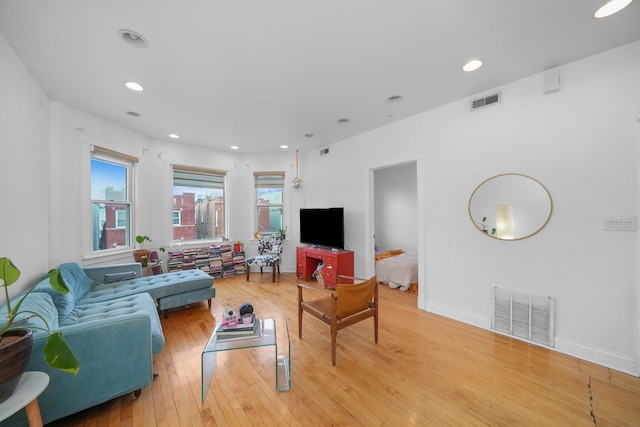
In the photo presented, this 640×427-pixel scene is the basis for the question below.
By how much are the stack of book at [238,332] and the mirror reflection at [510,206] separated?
264 centimetres

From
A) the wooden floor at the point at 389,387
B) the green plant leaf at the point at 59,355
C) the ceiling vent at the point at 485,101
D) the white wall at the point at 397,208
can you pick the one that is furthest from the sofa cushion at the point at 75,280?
the white wall at the point at 397,208

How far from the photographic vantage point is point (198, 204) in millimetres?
5203

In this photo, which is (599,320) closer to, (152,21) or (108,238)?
(152,21)

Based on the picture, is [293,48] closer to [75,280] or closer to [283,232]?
[75,280]

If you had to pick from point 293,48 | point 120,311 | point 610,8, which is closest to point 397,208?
point 610,8

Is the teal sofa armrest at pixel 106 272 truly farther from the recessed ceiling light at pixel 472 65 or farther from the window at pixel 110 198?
the recessed ceiling light at pixel 472 65

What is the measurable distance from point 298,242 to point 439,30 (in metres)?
4.41

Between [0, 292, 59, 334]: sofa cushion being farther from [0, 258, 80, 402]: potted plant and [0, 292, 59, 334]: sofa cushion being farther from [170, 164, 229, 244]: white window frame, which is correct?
[170, 164, 229, 244]: white window frame

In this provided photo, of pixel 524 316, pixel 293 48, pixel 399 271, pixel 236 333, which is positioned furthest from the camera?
pixel 399 271

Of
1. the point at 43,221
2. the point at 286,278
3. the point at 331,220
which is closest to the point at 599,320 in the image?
the point at 331,220

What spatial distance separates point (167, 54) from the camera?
7.02 ft

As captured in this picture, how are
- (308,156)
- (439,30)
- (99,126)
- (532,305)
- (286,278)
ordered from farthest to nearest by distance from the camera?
(308,156) → (286,278) → (99,126) → (532,305) → (439,30)

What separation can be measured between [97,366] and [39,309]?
2.08 ft

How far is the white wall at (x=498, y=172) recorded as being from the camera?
6.80 feet
